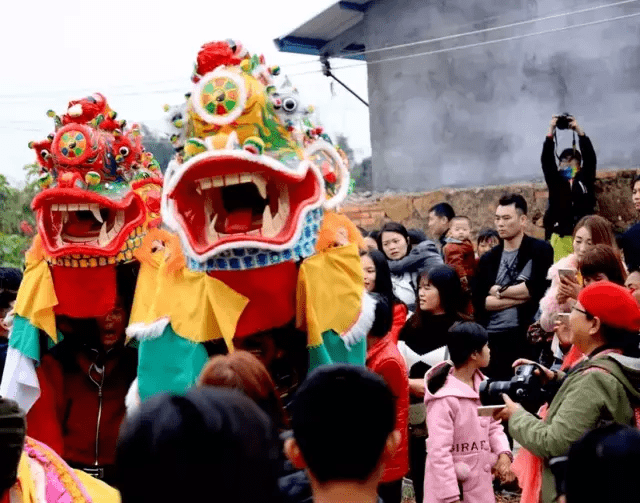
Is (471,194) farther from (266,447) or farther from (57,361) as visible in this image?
(266,447)

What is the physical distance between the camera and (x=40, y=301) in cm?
471

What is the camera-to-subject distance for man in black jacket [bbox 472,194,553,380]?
Result: 21.4ft

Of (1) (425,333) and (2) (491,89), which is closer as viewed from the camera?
(1) (425,333)

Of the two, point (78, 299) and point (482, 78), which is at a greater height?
point (482, 78)

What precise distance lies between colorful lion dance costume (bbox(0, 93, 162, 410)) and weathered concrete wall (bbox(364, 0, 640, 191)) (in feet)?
20.1

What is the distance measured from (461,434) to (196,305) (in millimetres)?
1515

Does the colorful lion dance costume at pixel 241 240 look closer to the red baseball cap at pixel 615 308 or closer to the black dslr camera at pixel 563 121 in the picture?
the red baseball cap at pixel 615 308

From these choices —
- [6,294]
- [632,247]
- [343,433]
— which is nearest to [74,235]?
[6,294]

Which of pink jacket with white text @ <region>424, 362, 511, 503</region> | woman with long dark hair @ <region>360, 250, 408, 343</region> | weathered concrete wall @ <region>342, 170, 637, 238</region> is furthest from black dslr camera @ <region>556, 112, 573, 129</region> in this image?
A: pink jacket with white text @ <region>424, 362, 511, 503</region>

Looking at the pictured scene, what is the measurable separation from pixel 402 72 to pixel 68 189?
337 inches

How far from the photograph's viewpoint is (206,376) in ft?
9.31

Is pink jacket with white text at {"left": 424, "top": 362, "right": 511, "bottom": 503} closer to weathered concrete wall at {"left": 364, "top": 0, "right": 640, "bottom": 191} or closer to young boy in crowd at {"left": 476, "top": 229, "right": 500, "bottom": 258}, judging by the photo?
young boy in crowd at {"left": 476, "top": 229, "right": 500, "bottom": 258}

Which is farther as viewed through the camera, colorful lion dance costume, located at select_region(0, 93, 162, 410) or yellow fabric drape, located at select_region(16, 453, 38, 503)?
colorful lion dance costume, located at select_region(0, 93, 162, 410)

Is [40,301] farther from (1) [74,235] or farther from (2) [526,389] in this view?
(2) [526,389]
